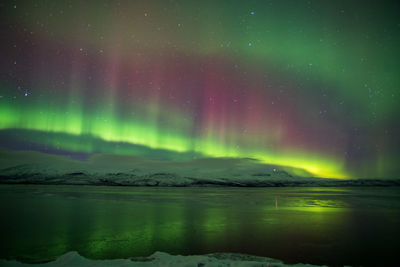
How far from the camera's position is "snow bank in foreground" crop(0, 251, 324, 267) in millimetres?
6781

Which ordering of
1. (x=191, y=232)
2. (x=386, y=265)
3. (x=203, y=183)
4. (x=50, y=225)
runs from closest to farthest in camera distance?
(x=386, y=265) → (x=191, y=232) → (x=50, y=225) → (x=203, y=183)

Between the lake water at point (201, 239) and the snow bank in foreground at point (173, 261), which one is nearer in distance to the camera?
the snow bank in foreground at point (173, 261)

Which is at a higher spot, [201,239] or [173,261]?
[173,261]

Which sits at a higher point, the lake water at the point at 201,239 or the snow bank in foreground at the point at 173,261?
the snow bank in foreground at the point at 173,261

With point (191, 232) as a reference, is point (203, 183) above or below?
below

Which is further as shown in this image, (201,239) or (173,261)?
(201,239)

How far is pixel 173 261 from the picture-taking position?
7.05m

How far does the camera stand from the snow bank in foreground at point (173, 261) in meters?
6.78

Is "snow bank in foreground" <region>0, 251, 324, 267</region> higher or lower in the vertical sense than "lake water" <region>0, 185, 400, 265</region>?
higher

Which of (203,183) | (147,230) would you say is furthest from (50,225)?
(203,183)

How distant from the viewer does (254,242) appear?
9414mm

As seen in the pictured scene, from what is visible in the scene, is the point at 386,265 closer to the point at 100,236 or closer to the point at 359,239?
the point at 359,239

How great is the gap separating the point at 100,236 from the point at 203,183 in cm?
15660

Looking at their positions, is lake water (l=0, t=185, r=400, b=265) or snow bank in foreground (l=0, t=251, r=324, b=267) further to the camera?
lake water (l=0, t=185, r=400, b=265)
